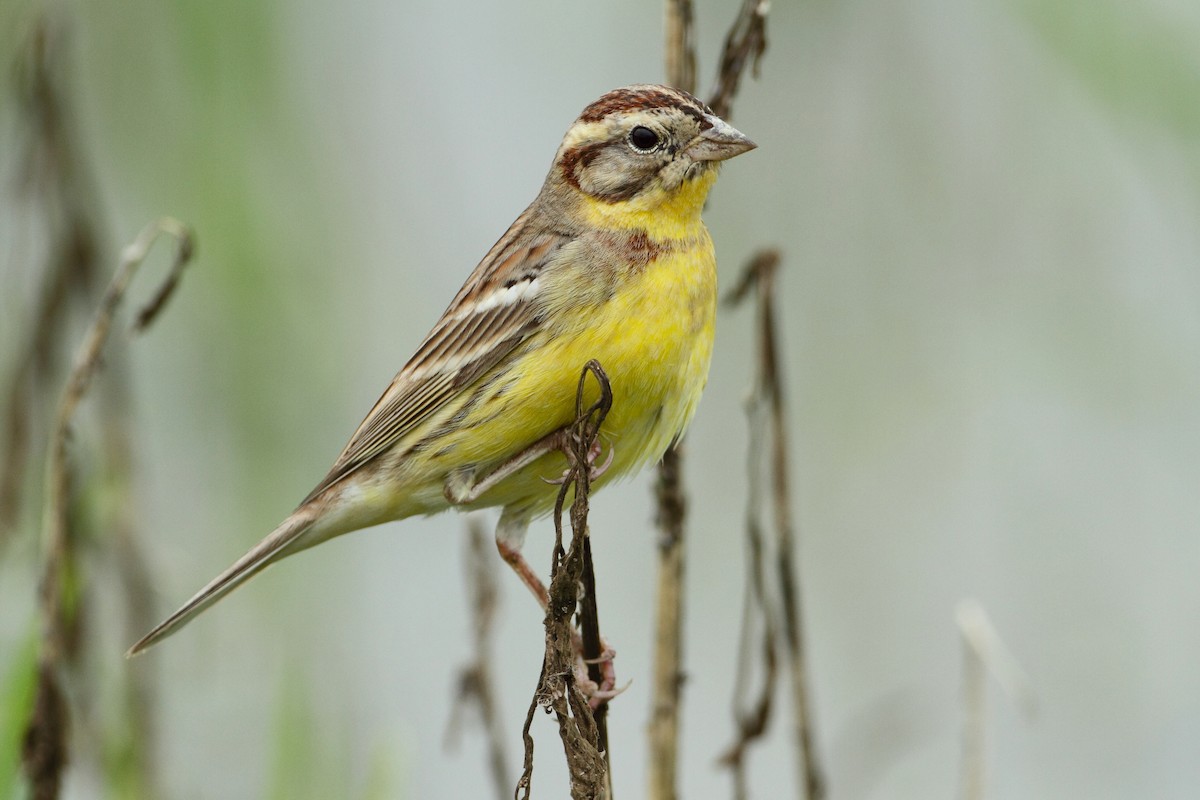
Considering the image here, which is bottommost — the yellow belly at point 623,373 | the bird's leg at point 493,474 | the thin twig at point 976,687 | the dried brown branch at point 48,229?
the thin twig at point 976,687

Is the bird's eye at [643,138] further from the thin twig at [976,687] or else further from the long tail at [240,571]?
the thin twig at [976,687]

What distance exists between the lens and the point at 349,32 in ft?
13.0

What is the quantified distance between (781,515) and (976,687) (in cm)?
63

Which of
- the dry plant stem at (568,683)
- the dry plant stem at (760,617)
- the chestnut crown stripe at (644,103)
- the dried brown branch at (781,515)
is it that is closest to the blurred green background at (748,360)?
the dried brown branch at (781,515)

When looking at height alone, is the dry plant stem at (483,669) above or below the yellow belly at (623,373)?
below

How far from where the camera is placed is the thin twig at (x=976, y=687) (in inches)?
123

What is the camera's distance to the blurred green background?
3500 mm

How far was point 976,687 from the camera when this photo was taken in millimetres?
3275

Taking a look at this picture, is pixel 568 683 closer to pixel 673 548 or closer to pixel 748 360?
pixel 673 548

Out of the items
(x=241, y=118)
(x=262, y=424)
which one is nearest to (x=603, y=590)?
(x=262, y=424)

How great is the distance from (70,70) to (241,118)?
420 mm

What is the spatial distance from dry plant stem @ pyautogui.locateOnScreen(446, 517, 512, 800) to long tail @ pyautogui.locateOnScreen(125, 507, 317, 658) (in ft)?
1.42

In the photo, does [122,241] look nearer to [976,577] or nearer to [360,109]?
[360,109]

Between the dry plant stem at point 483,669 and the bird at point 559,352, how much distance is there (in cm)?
9
